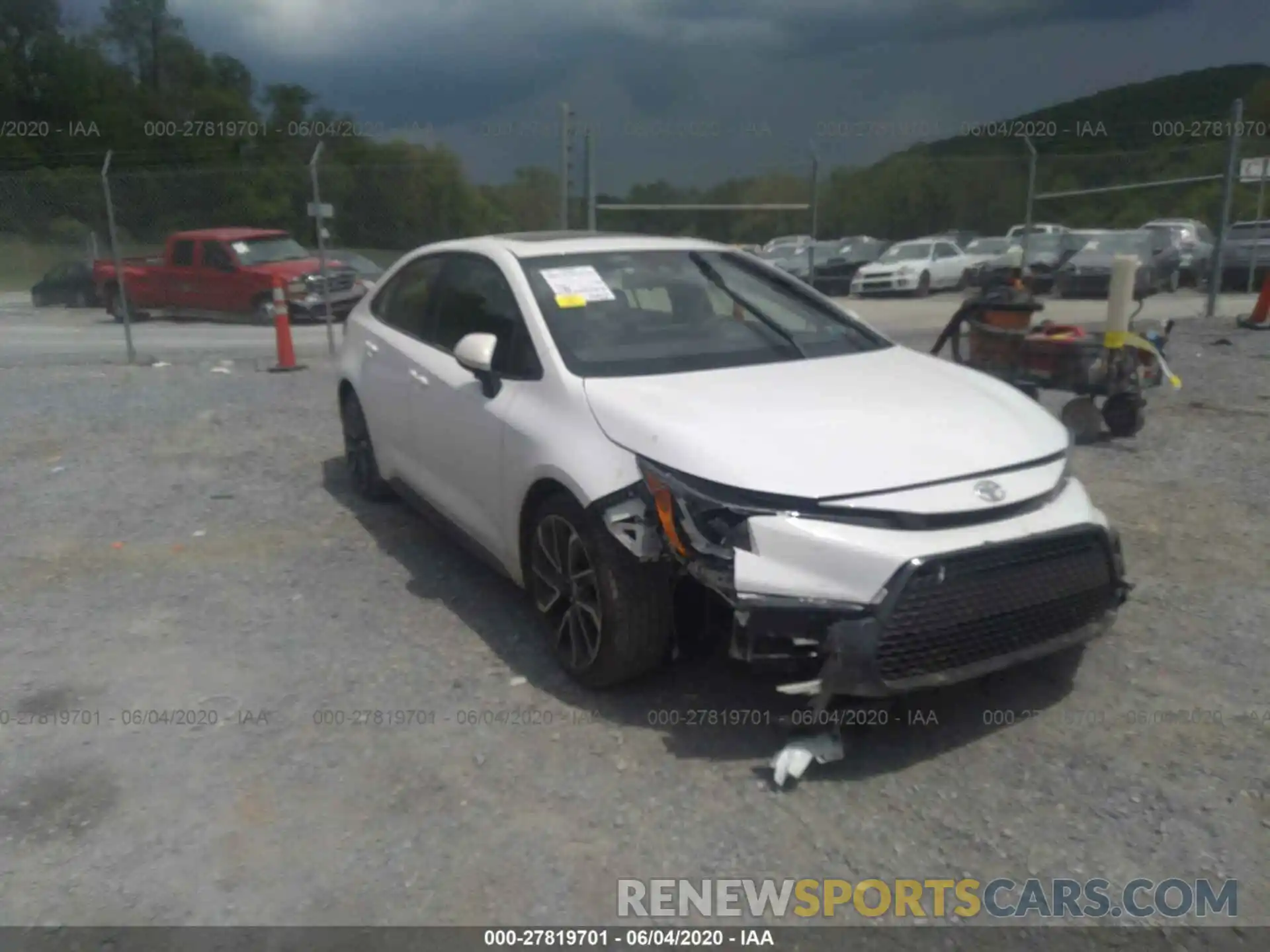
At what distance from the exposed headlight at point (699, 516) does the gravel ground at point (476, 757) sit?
0.75m

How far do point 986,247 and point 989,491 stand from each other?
22518 mm

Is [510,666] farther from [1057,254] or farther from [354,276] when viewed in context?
[1057,254]

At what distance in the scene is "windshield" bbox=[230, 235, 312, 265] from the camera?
16859 millimetres

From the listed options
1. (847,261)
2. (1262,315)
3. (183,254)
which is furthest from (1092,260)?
(183,254)

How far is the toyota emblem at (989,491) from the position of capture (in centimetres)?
355

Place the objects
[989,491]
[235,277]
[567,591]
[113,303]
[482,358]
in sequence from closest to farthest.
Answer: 1. [989,491]
2. [567,591]
3. [482,358]
4. [235,277]
5. [113,303]

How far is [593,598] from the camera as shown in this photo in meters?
3.98

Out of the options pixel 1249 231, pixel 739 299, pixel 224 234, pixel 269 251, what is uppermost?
pixel 1249 231

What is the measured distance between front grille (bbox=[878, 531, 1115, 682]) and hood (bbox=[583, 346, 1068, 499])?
315 mm

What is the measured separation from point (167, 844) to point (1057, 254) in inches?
854

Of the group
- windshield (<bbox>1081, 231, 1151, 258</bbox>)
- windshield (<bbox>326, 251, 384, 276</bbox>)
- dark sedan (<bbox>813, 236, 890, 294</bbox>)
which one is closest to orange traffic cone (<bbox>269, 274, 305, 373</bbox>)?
windshield (<bbox>326, 251, 384, 276</bbox>)

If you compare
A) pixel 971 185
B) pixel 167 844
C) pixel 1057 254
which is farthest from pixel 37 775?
pixel 971 185

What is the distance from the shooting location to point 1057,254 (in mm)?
21812

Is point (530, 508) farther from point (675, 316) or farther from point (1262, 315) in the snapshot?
point (1262, 315)
